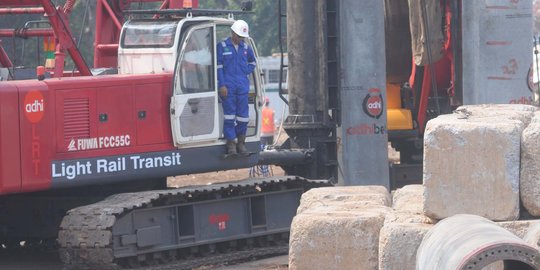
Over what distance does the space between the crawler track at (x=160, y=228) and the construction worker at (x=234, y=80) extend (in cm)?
64

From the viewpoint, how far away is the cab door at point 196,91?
46.7 ft

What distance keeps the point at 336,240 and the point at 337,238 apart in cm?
2

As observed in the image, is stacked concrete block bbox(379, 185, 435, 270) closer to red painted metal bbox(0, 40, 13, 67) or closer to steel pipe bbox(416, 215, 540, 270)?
steel pipe bbox(416, 215, 540, 270)

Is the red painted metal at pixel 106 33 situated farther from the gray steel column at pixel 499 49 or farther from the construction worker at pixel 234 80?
the gray steel column at pixel 499 49

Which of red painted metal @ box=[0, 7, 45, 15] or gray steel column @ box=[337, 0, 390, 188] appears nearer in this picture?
red painted metal @ box=[0, 7, 45, 15]

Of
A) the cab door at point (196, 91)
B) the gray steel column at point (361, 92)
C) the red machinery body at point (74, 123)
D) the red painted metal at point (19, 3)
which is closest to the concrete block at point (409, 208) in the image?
the cab door at point (196, 91)

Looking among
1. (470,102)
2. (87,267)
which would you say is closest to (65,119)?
(87,267)

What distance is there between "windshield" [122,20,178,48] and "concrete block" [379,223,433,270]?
518 cm

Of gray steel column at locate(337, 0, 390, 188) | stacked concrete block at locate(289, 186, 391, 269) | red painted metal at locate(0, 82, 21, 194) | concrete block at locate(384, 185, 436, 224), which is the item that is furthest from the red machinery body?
gray steel column at locate(337, 0, 390, 188)

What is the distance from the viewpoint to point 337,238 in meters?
10.9

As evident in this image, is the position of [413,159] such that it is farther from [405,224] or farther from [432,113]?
[405,224]

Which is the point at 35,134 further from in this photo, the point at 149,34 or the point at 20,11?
the point at 20,11

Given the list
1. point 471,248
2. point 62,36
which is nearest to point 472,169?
point 471,248

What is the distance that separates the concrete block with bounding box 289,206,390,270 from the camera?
10.7 meters
